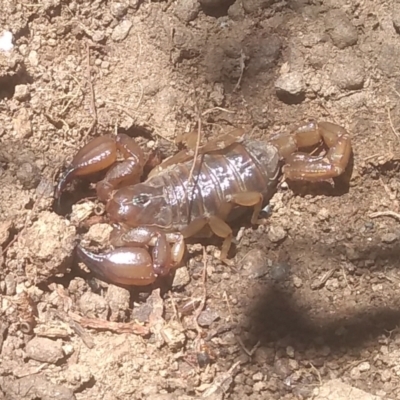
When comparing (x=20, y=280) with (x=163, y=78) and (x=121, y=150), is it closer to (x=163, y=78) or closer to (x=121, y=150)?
(x=121, y=150)

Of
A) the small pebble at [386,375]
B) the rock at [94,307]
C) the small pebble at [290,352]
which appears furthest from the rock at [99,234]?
the small pebble at [386,375]

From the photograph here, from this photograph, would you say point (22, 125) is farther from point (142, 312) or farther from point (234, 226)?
point (234, 226)

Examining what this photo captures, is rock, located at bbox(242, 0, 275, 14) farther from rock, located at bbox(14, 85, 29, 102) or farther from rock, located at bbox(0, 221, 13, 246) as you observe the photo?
rock, located at bbox(0, 221, 13, 246)

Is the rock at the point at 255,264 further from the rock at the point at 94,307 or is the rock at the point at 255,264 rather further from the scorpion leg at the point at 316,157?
the rock at the point at 94,307

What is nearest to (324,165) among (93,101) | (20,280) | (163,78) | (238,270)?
(238,270)

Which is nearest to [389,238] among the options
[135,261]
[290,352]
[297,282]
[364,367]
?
[297,282]

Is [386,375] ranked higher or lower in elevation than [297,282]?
lower

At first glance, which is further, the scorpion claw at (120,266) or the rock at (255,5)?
the rock at (255,5)
